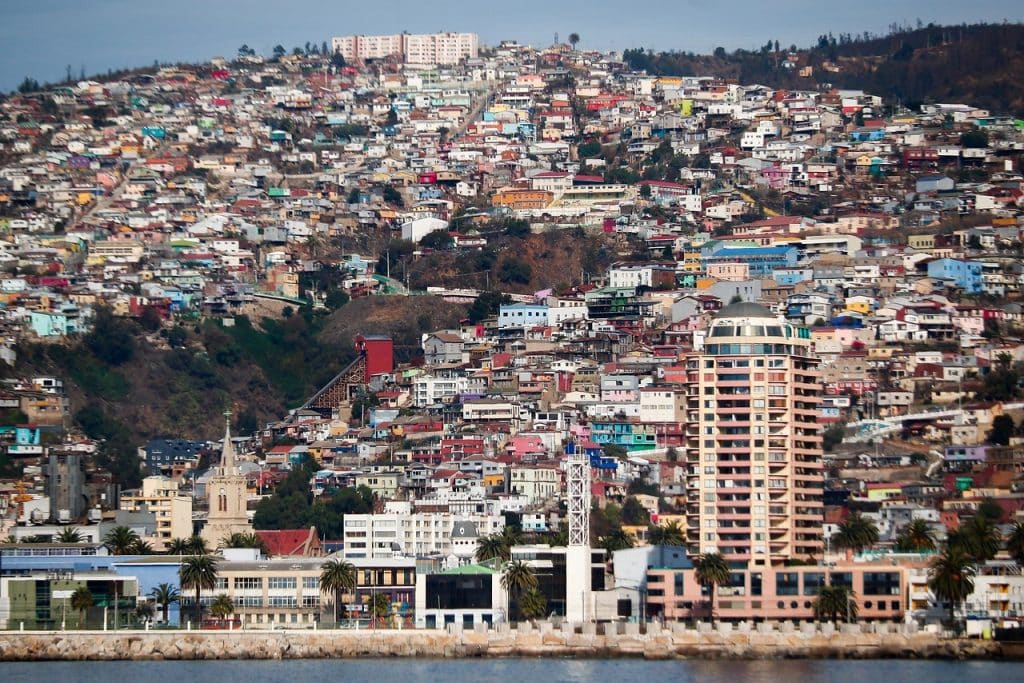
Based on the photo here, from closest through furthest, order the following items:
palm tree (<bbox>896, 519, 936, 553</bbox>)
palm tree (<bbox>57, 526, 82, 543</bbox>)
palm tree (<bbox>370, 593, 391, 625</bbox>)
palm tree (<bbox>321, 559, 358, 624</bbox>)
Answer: palm tree (<bbox>321, 559, 358, 624</bbox>)
palm tree (<bbox>896, 519, 936, 553</bbox>)
palm tree (<bbox>370, 593, 391, 625</bbox>)
palm tree (<bbox>57, 526, 82, 543</bbox>)

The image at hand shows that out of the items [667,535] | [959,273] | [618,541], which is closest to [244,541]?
[618,541]

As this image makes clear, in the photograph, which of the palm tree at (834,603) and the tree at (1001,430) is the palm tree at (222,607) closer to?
the palm tree at (834,603)

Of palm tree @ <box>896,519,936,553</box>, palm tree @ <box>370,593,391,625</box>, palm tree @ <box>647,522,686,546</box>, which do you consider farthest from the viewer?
palm tree @ <box>647,522,686,546</box>

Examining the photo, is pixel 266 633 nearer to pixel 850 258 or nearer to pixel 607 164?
pixel 850 258

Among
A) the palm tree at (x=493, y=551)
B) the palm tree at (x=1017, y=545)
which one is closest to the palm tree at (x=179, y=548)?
the palm tree at (x=493, y=551)

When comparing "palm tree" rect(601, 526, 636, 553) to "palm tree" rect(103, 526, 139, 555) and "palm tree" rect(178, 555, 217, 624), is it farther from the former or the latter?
"palm tree" rect(103, 526, 139, 555)

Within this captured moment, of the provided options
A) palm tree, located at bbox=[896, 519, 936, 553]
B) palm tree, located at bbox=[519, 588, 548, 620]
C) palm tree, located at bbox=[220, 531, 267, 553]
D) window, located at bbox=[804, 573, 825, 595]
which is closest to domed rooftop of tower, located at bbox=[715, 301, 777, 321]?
palm tree, located at bbox=[896, 519, 936, 553]
